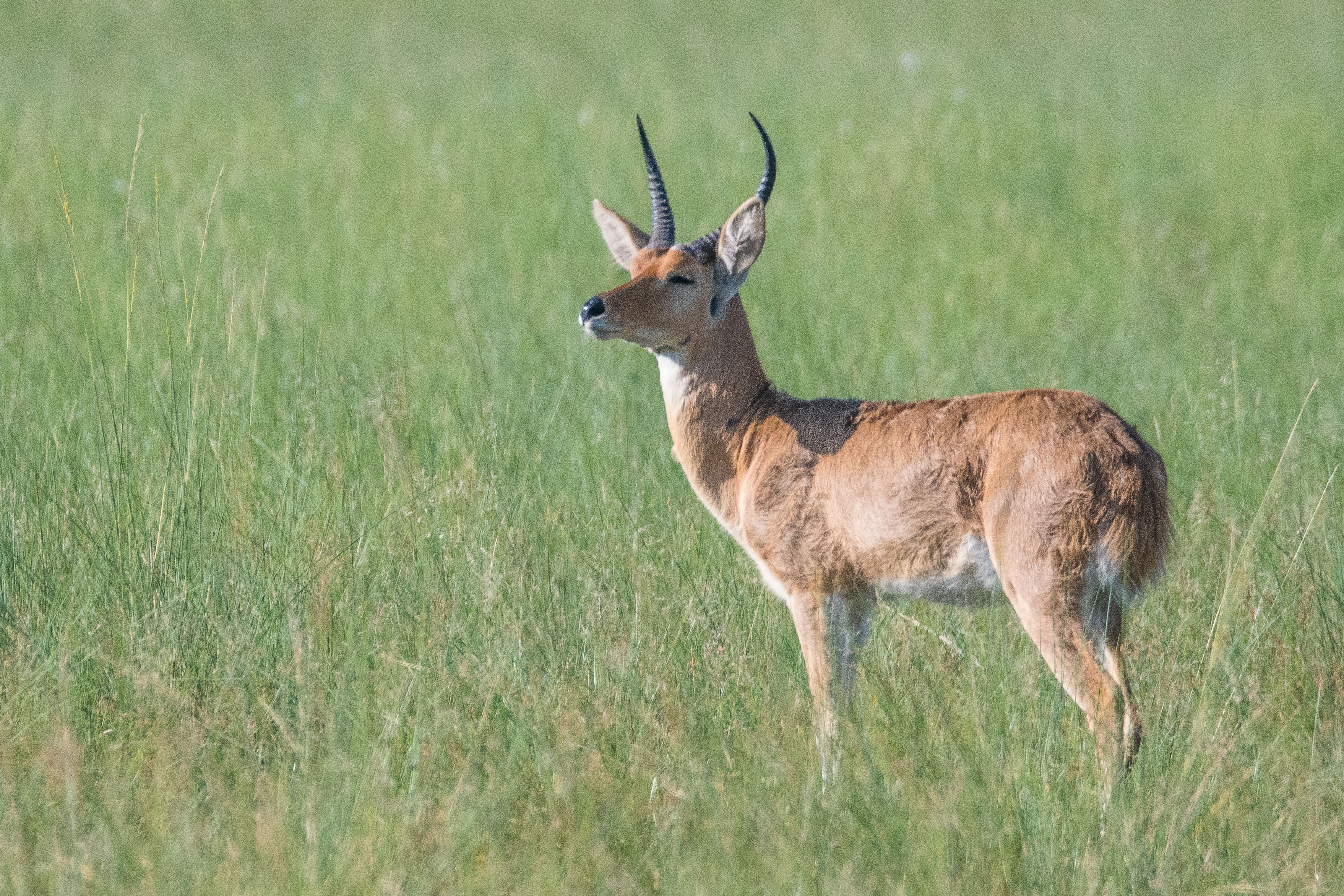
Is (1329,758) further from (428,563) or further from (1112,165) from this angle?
(1112,165)

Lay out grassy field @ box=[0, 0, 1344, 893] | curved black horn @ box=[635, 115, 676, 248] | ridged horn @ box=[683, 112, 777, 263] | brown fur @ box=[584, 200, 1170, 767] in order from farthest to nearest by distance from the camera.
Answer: curved black horn @ box=[635, 115, 676, 248]
ridged horn @ box=[683, 112, 777, 263]
brown fur @ box=[584, 200, 1170, 767]
grassy field @ box=[0, 0, 1344, 893]

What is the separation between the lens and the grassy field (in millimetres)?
3229

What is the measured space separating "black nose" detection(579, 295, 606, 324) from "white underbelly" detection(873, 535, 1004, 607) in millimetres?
1108

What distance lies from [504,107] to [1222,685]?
36.1 ft

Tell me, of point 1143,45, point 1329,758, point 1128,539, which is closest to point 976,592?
point 1128,539

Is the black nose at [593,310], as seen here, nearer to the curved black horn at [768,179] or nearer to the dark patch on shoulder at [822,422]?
the curved black horn at [768,179]

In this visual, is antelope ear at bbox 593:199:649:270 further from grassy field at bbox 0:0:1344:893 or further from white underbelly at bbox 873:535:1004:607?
white underbelly at bbox 873:535:1004:607

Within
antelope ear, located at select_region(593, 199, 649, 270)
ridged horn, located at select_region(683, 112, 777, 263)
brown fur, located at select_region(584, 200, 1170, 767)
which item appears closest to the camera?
brown fur, located at select_region(584, 200, 1170, 767)

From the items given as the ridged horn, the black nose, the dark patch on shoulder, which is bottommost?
the dark patch on shoulder

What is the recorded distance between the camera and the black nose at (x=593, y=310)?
14.4 ft

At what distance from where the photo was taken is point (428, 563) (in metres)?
4.47

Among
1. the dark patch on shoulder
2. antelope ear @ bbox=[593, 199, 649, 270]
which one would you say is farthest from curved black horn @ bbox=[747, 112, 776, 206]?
the dark patch on shoulder

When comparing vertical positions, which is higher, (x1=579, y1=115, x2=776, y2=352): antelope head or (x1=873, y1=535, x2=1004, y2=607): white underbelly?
(x1=579, y1=115, x2=776, y2=352): antelope head

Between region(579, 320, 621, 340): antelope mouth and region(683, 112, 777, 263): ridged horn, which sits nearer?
region(579, 320, 621, 340): antelope mouth
